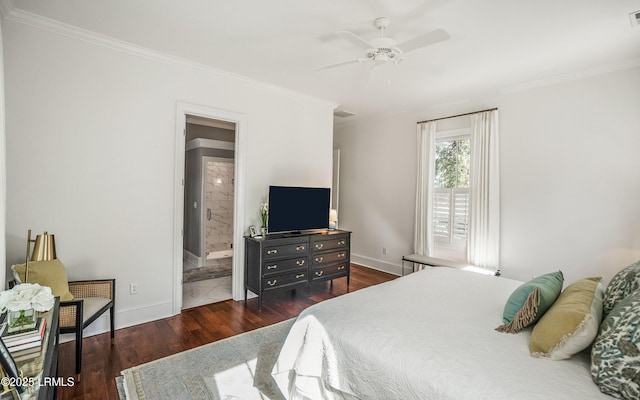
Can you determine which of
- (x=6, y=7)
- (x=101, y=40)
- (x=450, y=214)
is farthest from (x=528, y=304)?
(x=6, y=7)

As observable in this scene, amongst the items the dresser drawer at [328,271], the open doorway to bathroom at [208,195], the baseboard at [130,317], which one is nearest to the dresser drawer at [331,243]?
the dresser drawer at [328,271]

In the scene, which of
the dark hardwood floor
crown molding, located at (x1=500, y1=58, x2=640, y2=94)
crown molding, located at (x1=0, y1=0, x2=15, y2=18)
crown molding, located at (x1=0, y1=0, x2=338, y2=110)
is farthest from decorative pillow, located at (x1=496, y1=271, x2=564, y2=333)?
crown molding, located at (x1=0, y1=0, x2=15, y2=18)

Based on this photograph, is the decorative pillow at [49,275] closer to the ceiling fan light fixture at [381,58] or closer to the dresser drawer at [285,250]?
the dresser drawer at [285,250]

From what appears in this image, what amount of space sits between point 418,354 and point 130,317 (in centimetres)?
296

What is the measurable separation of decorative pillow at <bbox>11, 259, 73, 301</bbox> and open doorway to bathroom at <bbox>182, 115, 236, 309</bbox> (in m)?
2.94

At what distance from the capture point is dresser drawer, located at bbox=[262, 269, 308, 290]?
11.8ft

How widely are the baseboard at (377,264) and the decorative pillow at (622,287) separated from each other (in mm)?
3685

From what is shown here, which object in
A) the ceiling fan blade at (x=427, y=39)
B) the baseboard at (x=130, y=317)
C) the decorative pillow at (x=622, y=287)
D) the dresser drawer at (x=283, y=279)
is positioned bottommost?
the baseboard at (x=130, y=317)

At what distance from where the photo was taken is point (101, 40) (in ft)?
9.28

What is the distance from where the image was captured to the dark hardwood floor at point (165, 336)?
2.20 metres

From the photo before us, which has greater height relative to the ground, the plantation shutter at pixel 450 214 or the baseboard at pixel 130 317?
the plantation shutter at pixel 450 214

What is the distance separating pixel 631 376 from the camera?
106 centimetres

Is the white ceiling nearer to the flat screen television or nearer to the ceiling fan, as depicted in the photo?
the ceiling fan

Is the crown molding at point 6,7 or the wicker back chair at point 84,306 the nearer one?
the wicker back chair at point 84,306
